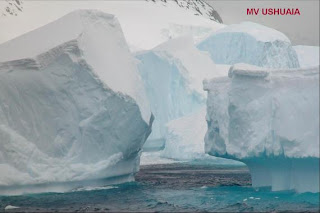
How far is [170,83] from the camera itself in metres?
27.9

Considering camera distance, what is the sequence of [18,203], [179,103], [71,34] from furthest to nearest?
1. [179,103]
2. [71,34]
3. [18,203]

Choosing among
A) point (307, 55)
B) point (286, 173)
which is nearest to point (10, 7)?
point (307, 55)

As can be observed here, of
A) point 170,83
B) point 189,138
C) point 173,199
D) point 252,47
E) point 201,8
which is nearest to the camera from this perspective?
point 173,199

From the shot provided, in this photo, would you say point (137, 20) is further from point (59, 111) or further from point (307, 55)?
point (59, 111)

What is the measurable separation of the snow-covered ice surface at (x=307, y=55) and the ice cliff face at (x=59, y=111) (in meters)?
26.3

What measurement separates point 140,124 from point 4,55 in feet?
12.2

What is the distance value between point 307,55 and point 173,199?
1155 inches

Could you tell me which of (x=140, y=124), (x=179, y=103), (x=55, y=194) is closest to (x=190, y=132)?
(x=179, y=103)

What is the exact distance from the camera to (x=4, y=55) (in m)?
14.4

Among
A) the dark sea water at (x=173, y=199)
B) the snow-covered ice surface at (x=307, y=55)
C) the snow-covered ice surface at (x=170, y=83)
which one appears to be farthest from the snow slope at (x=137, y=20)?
the dark sea water at (x=173, y=199)

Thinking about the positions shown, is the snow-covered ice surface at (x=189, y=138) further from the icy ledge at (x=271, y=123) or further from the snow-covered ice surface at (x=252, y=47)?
the icy ledge at (x=271, y=123)

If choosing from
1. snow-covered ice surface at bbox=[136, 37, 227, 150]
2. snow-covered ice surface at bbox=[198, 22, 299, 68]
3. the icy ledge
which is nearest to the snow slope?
snow-covered ice surface at bbox=[198, 22, 299, 68]

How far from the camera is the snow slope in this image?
4475 cm

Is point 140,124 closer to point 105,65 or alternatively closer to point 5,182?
point 105,65
